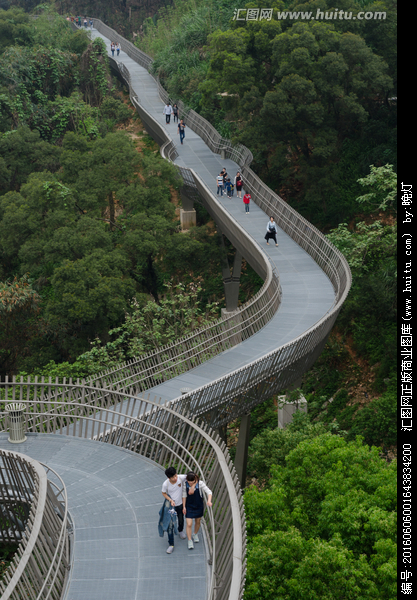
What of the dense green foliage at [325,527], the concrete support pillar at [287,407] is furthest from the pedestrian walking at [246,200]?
the dense green foliage at [325,527]

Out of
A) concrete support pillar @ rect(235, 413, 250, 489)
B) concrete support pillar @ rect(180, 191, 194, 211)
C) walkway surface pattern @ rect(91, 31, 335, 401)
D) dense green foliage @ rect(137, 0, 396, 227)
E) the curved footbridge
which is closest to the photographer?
the curved footbridge

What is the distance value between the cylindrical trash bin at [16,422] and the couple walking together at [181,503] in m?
5.43

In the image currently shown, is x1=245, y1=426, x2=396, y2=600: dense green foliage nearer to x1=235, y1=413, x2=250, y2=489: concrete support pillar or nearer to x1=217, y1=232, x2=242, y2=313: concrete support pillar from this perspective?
x1=235, y1=413, x2=250, y2=489: concrete support pillar

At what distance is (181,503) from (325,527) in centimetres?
464

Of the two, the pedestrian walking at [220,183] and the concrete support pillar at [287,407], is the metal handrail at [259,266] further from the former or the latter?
the concrete support pillar at [287,407]

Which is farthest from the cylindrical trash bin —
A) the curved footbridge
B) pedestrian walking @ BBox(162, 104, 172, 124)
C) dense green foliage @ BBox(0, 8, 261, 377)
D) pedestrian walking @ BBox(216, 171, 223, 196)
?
pedestrian walking @ BBox(162, 104, 172, 124)

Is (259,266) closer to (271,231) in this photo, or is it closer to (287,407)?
(271,231)

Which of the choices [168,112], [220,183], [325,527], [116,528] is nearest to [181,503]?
[116,528]

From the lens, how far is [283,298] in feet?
81.5

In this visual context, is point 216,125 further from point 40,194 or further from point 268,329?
point 268,329

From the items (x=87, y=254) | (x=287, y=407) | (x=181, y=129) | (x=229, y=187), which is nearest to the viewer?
(x=287, y=407)

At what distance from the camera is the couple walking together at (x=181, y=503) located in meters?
10.9

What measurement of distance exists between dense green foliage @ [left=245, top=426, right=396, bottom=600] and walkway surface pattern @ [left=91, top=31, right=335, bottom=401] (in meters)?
4.61

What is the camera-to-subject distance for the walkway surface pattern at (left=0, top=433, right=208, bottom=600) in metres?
10.4
